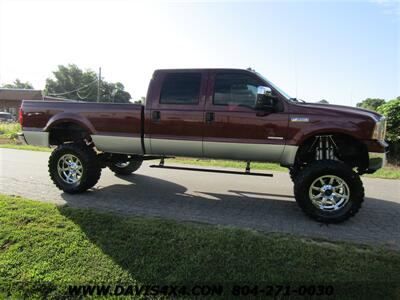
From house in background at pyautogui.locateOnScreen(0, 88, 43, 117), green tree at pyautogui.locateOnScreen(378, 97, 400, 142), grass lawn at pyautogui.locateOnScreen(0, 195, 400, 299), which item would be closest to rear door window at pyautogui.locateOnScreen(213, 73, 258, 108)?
grass lawn at pyautogui.locateOnScreen(0, 195, 400, 299)

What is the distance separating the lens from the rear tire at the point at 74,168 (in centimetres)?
654

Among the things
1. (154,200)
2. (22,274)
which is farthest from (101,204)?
(22,274)

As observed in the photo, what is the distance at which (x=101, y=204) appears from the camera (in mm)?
5980

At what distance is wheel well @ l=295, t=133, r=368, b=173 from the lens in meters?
5.54

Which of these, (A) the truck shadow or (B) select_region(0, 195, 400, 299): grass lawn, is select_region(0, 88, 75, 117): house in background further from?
(B) select_region(0, 195, 400, 299): grass lawn

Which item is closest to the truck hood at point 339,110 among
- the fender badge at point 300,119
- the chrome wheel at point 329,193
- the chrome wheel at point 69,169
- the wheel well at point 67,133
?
the fender badge at point 300,119

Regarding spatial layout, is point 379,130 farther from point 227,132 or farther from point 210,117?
point 210,117

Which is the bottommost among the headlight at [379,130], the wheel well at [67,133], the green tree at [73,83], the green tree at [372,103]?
the wheel well at [67,133]

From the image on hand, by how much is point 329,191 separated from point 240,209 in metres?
1.41

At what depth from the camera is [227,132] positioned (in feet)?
19.2

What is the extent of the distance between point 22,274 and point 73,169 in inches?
123

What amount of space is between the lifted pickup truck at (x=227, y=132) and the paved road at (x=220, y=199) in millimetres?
383

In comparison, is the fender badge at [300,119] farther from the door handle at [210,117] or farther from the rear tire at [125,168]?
the rear tire at [125,168]

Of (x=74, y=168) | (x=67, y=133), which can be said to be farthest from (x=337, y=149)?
(x=67, y=133)
